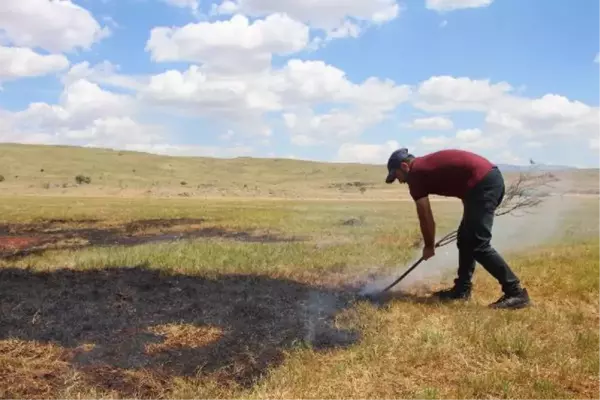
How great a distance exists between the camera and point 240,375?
4418mm

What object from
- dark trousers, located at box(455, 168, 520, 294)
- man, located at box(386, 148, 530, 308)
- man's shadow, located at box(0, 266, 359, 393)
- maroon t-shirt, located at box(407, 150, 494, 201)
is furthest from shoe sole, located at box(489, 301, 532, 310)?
man's shadow, located at box(0, 266, 359, 393)

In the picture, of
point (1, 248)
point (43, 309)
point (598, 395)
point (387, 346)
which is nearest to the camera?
point (598, 395)

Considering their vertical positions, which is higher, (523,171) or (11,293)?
(523,171)

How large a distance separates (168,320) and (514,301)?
3.63m

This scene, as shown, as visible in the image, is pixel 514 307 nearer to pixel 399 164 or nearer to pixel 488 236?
pixel 488 236

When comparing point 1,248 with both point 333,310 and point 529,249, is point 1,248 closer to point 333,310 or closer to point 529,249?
point 333,310

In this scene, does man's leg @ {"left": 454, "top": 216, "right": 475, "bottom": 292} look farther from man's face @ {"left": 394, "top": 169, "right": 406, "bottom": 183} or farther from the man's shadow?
the man's shadow

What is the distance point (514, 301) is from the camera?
6.16 m

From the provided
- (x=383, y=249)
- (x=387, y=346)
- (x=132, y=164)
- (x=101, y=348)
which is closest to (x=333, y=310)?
(x=387, y=346)

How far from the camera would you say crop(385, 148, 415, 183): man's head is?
20.9 feet

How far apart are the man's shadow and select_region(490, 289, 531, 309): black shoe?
1.61 metres

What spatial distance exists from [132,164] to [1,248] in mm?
71863

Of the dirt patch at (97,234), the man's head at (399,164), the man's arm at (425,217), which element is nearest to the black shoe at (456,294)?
the man's arm at (425,217)

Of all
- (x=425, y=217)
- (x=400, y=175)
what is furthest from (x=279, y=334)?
(x=400, y=175)
